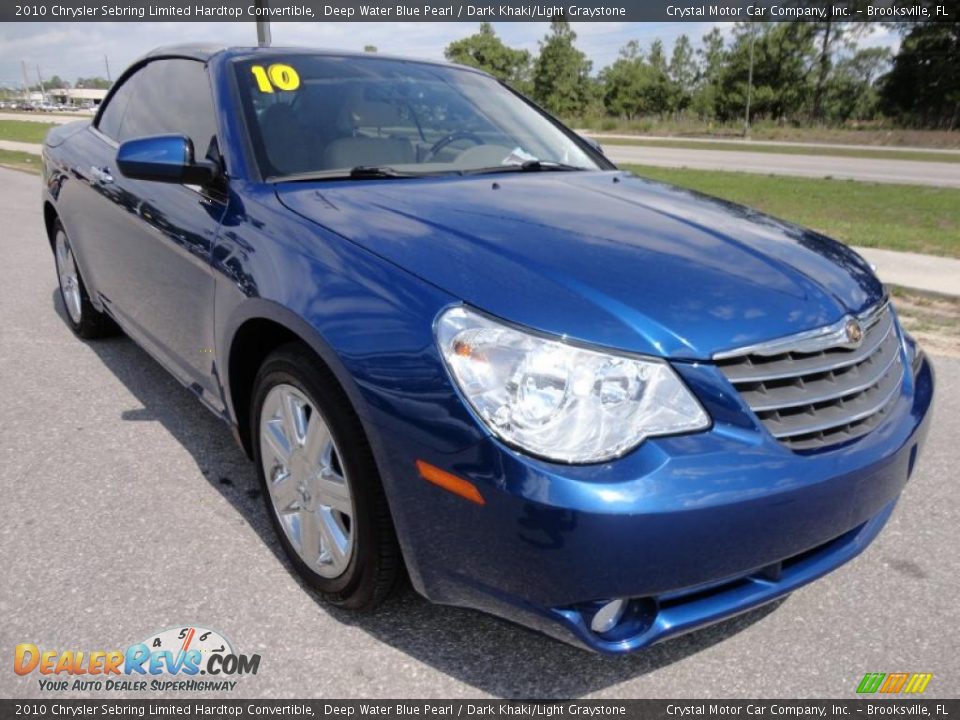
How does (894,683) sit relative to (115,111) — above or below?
below

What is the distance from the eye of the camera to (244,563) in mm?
2539

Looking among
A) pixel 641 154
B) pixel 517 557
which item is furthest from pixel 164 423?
pixel 641 154

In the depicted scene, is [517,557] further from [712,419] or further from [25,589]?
[25,589]

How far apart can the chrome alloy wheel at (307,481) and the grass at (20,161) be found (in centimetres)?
1481

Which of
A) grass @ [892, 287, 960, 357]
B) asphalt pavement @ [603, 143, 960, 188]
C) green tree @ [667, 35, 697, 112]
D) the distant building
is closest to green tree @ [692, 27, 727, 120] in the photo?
green tree @ [667, 35, 697, 112]

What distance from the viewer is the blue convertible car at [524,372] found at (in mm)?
1683

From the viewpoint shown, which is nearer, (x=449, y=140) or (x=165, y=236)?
(x=165, y=236)

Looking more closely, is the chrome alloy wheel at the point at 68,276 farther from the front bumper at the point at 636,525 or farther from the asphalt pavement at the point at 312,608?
the front bumper at the point at 636,525

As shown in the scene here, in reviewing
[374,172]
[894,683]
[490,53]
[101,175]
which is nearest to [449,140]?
[374,172]

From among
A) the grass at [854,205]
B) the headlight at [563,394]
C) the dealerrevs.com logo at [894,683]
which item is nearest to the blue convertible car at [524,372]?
the headlight at [563,394]

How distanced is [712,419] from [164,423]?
2691 mm

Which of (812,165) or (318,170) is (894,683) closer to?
(318,170)

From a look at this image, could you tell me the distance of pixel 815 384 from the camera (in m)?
1.93

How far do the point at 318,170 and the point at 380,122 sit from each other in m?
0.44
